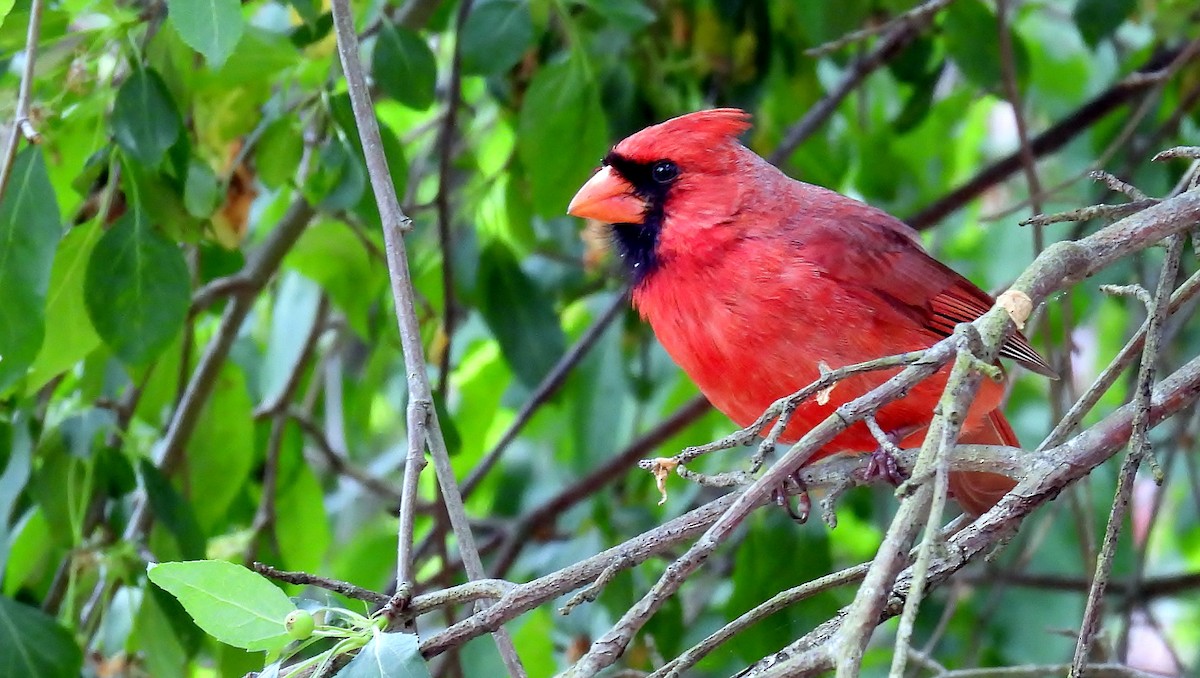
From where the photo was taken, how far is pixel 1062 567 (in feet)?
12.1

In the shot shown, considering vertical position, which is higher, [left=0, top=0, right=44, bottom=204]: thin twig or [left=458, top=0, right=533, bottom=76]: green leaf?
[left=458, top=0, right=533, bottom=76]: green leaf

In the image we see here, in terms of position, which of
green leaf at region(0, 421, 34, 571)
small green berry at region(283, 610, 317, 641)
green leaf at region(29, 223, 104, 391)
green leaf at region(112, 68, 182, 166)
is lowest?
small green berry at region(283, 610, 317, 641)

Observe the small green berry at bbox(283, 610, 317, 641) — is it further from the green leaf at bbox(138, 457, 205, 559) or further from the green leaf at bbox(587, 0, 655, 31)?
the green leaf at bbox(587, 0, 655, 31)

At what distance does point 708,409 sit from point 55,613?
1.52 m

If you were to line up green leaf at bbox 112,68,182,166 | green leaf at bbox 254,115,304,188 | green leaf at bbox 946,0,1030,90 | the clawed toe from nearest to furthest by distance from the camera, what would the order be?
the clawed toe
green leaf at bbox 112,68,182,166
green leaf at bbox 254,115,304,188
green leaf at bbox 946,0,1030,90

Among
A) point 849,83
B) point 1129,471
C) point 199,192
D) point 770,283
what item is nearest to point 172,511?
point 199,192

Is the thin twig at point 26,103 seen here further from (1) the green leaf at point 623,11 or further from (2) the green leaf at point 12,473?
(1) the green leaf at point 623,11

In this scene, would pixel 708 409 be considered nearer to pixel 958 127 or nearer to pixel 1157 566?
pixel 958 127

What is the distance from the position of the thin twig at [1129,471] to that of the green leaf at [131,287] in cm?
139

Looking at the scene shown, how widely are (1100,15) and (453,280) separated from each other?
55.1 inches

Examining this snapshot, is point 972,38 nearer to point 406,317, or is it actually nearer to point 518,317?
point 518,317

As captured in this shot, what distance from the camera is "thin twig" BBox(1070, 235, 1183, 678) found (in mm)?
1367

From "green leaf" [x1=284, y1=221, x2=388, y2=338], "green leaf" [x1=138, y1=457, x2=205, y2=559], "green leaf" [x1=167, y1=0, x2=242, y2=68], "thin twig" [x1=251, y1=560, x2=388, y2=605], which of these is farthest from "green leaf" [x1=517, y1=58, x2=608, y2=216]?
"thin twig" [x1=251, y1=560, x2=388, y2=605]

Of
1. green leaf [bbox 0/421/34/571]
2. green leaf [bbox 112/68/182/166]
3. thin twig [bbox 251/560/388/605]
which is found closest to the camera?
thin twig [bbox 251/560/388/605]
